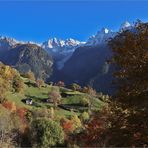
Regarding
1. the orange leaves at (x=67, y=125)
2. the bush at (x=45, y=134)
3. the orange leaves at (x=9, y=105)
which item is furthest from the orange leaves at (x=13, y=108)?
the bush at (x=45, y=134)

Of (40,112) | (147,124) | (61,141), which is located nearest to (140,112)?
(147,124)

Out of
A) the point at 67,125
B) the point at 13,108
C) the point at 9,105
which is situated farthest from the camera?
the point at 9,105

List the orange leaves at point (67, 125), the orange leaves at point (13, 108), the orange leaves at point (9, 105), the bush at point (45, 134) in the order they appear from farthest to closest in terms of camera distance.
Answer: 1. the orange leaves at point (9, 105)
2. the orange leaves at point (13, 108)
3. the orange leaves at point (67, 125)
4. the bush at point (45, 134)

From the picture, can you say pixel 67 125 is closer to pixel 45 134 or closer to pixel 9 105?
pixel 9 105

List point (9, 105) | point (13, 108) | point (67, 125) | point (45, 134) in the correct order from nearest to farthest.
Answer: point (45, 134) < point (67, 125) < point (13, 108) < point (9, 105)

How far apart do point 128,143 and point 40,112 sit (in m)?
165

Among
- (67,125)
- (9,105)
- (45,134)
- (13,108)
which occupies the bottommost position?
(45,134)

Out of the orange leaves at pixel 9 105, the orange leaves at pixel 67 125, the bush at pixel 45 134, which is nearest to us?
the bush at pixel 45 134

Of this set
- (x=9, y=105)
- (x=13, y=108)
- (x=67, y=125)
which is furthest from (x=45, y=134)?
(x=9, y=105)

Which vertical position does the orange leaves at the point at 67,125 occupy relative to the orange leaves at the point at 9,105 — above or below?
below

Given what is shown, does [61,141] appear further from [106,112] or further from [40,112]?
[106,112]

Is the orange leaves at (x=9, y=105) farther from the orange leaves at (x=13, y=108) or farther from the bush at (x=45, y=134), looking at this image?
the bush at (x=45, y=134)

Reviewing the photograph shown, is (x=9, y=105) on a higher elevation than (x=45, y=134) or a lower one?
higher

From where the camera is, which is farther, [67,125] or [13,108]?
[13,108]
